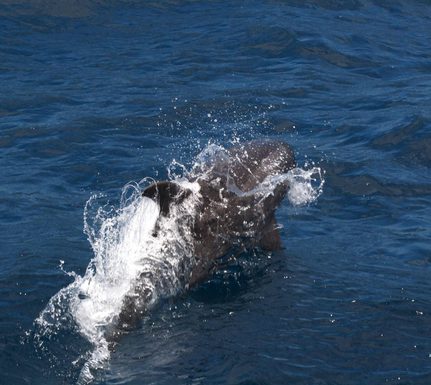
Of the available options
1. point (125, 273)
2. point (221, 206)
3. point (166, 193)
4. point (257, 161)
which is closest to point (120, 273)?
point (125, 273)

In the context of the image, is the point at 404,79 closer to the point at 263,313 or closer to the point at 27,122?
the point at 27,122

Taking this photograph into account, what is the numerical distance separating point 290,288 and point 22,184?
18.8 feet

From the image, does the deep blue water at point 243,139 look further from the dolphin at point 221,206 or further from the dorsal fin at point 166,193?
the dorsal fin at point 166,193

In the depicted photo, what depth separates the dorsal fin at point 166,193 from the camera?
12.3 m

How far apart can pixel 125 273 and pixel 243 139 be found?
6.65 m

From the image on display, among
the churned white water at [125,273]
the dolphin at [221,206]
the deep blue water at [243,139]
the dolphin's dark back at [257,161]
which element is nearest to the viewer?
the deep blue water at [243,139]

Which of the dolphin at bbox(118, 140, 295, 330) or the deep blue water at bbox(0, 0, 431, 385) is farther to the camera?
the dolphin at bbox(118, 140, 295, 330)

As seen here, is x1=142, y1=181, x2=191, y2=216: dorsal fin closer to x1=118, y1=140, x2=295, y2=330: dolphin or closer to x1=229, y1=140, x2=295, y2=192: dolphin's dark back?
x1=118, y1=140, x2=295, y2=330: dolphin

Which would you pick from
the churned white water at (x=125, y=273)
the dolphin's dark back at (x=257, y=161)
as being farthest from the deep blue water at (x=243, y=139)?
the dolphin's dark back at (x=257, y=161)

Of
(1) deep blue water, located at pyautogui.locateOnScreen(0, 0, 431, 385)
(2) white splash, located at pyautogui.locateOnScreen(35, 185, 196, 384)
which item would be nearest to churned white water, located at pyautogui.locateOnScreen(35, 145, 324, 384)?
(2) white splash, located at pyautogui.locateOnScreen(35, 185, 196, 384)

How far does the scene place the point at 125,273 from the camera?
12.5 meters

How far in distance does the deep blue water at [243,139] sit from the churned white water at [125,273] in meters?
0.20

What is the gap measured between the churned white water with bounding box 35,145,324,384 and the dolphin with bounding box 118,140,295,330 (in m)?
0.02

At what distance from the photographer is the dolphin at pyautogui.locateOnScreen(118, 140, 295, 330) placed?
12.6 metres
